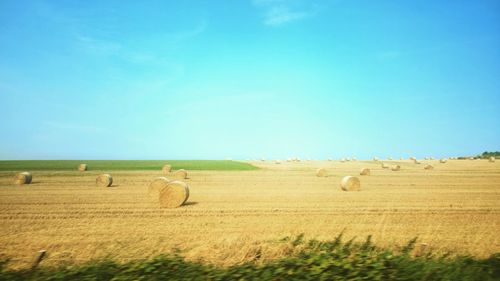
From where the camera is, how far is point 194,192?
25.5 m

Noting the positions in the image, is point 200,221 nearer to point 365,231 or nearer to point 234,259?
point 365,231

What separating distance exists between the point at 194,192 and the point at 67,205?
897 cm

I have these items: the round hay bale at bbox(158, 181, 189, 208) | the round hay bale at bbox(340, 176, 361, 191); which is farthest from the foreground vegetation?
the round hay bale at bbox(340, 176, 361, 191)

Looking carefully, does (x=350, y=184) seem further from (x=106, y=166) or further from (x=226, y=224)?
(x=106, y=166)

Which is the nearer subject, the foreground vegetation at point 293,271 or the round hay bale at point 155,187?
the foreground vegetation at point 293,271

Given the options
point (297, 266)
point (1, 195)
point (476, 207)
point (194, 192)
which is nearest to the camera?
point (297, 266)

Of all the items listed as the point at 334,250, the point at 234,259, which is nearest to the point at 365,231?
the point at 334,250

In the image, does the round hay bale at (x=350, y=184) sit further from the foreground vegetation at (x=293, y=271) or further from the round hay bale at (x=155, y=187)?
the foreground vegetation at (x=293, y=271)

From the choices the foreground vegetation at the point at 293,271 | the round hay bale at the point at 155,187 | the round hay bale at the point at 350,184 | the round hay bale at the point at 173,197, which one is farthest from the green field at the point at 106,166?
the foreground vegetation at the point at 293,271

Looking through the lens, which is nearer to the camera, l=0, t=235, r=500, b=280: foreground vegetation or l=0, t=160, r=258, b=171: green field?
l=0, t=235, r=500, b=280: foreground vegetation

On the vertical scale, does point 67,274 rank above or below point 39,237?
above

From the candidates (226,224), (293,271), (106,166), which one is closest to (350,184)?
(226,224)

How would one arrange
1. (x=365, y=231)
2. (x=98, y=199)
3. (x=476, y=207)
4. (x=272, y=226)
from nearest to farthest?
(x=365, y=231) → (x=272, y=226) → (x=476, y=207) → (x=98, y=199)

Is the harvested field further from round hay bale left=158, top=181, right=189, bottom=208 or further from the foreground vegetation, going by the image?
the foreground vegetation
